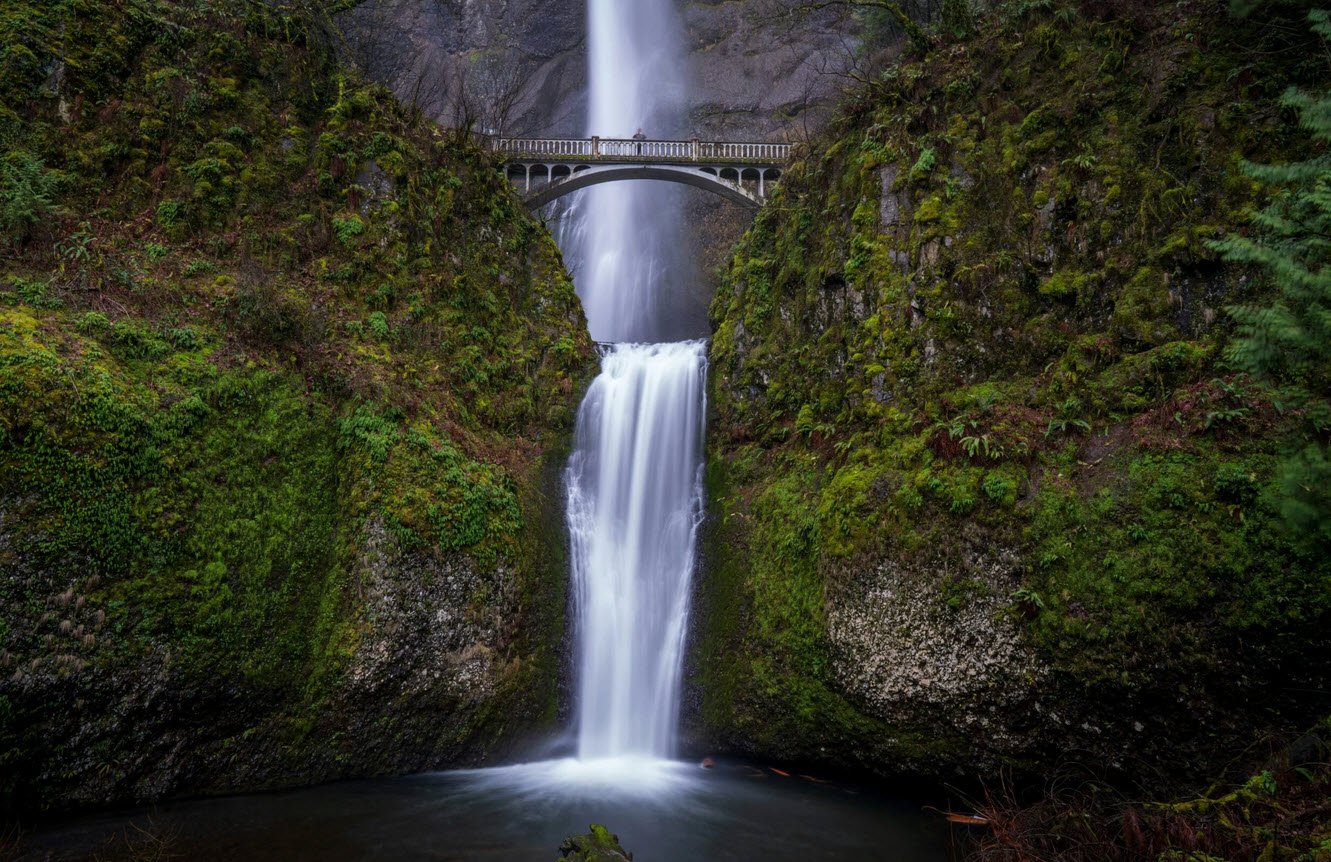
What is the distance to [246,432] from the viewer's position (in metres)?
8.45

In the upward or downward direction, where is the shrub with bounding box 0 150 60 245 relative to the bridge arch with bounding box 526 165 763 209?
downward

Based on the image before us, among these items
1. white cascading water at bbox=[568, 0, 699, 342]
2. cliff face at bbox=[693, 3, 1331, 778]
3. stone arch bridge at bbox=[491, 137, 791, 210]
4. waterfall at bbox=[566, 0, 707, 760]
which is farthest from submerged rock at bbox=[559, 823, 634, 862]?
white cascading water at bbox=[568, 0, 699, 342]

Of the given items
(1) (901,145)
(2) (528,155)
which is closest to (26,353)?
(1) (901,145)

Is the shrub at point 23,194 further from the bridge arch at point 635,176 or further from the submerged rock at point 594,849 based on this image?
the bridge arch at point 635,176

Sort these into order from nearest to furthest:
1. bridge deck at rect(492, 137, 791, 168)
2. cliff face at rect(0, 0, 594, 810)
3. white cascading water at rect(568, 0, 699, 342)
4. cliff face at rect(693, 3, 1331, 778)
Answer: cliff face at rect(693, 3, 1331, 778) → cliff face at rect(0, 0, 594, 810) → bridge deck at rect(492, 137, 791, 168) → white cascading water at rect(568, 0, 699, 342)

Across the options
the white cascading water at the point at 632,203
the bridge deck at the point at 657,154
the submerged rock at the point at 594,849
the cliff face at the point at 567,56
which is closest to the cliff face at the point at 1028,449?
the submerged rock at the point at 594,849

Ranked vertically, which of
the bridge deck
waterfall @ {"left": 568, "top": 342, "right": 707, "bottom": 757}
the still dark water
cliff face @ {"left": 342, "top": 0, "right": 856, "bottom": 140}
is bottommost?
the still dark water

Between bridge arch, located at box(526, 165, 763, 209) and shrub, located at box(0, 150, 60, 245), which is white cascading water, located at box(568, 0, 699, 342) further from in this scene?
shrub, located at box(0, 150, 60, 245)

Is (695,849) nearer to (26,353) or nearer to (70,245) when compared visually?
(26,353)

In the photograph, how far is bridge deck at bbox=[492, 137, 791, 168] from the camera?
20609 millimetres

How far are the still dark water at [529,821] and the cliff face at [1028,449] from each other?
2.52 feet

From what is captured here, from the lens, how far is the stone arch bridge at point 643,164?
20.6 meters

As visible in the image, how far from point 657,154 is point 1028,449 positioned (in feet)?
55.4

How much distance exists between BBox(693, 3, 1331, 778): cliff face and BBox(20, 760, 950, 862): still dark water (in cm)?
77
